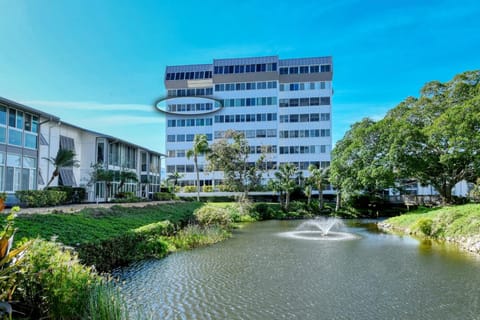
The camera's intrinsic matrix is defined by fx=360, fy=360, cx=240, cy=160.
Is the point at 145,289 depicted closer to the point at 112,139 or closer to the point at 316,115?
the point at 112,139

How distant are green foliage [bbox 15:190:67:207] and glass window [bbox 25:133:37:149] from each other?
3.87 m

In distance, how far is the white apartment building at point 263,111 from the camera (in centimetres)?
5784

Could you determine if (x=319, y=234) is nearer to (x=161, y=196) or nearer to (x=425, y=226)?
(x=425, y=226)

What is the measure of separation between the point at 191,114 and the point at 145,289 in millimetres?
52045

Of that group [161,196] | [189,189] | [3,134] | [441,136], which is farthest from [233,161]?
[3,134]

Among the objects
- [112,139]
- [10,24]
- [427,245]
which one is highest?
[10,24]

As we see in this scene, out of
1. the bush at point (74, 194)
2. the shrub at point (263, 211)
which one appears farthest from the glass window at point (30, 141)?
the shrub at point (263, 211)

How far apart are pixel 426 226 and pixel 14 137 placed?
27851 mm

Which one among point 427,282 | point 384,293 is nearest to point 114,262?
point 384,293

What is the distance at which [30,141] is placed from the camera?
25500 mm

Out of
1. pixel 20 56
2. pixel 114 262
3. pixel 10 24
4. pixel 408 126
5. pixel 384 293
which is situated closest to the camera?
pixel 384 293

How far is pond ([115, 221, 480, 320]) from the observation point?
27.6 ft

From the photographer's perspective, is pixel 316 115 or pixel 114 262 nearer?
Result: pixel 114 262

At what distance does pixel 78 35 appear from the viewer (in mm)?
19594
